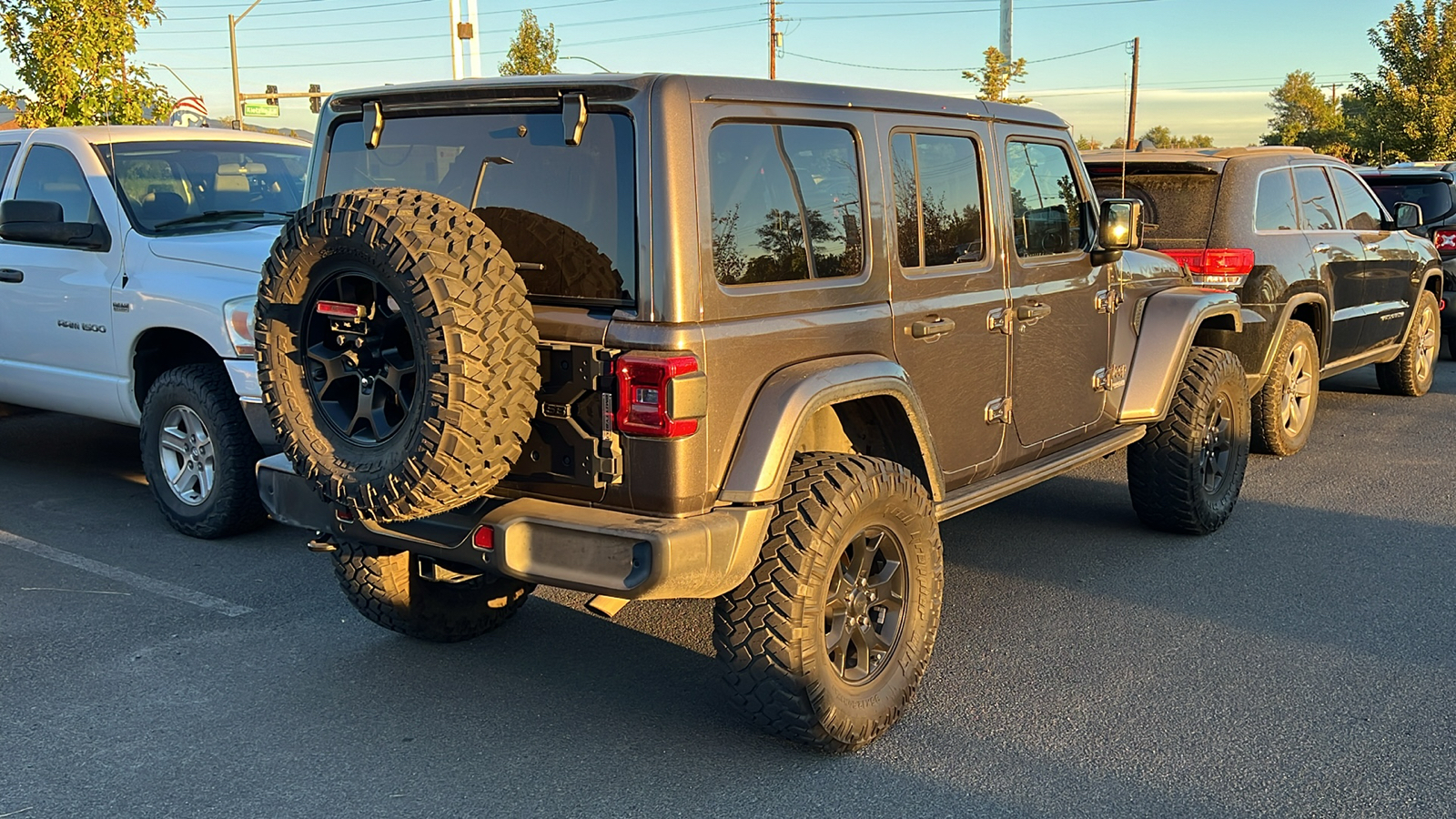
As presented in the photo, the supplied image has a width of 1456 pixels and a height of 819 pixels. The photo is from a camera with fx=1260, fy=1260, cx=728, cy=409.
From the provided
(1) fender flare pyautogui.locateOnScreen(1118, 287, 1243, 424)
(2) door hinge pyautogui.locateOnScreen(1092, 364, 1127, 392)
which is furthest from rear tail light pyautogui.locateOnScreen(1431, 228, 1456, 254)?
(2) door hinge pyautogui.locateOnScreen(1092, 364, 1127, 392)

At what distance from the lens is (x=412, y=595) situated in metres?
4.40

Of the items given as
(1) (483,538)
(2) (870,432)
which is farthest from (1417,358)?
(1) (483,538)

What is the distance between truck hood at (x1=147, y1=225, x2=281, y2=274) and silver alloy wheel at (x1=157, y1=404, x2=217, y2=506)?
0.71m

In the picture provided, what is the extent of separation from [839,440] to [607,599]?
39.9 inches

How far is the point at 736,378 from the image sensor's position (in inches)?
137

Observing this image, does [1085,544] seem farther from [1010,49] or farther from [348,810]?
A: [1010,49]

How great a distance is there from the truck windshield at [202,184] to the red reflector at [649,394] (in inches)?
156

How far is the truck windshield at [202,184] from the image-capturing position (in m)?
Result: 6.43

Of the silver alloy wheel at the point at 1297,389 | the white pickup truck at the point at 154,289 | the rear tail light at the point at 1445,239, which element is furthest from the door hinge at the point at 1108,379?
the rear tail light at the point at 1445,239

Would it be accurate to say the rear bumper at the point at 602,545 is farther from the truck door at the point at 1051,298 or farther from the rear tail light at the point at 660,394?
the truck door at the point at 1051,298

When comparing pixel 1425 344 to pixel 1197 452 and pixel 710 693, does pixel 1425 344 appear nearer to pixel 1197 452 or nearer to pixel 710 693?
pixel 1197 452

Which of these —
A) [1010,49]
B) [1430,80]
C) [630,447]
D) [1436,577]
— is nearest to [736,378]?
[630,447]

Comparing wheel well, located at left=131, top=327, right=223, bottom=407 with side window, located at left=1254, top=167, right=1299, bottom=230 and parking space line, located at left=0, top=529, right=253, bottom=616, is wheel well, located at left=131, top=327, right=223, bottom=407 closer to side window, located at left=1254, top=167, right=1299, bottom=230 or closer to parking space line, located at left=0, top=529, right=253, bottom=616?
parking space line, located at left=0, top=529, right=253, bottom=616

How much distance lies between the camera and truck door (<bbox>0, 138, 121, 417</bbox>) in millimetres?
6297
